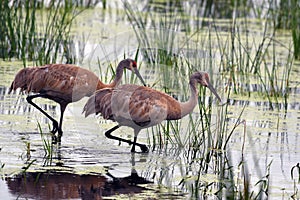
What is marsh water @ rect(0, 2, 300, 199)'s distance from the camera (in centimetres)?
596

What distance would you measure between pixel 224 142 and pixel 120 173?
4.22 ft

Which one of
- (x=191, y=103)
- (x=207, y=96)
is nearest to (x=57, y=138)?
(x=191, y=103)

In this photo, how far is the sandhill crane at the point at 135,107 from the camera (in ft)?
23.3

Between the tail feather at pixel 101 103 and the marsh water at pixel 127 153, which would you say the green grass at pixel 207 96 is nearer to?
Result: the marsh water at pixel 127 153

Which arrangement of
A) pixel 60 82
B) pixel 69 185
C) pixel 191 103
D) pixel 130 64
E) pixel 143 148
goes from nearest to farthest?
pixel 69 185
pixel 143 148
pixel 191 103
pixel 60 82
pixel 130 64

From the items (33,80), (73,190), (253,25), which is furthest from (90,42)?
(73,190)

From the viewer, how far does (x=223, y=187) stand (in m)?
5.95

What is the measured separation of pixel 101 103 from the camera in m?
7.19

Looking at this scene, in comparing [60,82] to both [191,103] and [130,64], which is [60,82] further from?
[191,103]

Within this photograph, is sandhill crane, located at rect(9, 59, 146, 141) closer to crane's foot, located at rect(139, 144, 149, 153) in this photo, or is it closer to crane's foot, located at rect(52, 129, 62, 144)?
crane's foot, located at rect(52, 129, 62, 144)

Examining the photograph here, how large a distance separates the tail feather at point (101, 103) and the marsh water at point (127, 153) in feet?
0.90

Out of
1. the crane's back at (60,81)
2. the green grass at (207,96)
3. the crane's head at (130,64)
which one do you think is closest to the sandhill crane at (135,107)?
the green grass at (207,96)

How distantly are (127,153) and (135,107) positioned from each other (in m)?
0.37

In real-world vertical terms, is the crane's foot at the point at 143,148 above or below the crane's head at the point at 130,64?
below
